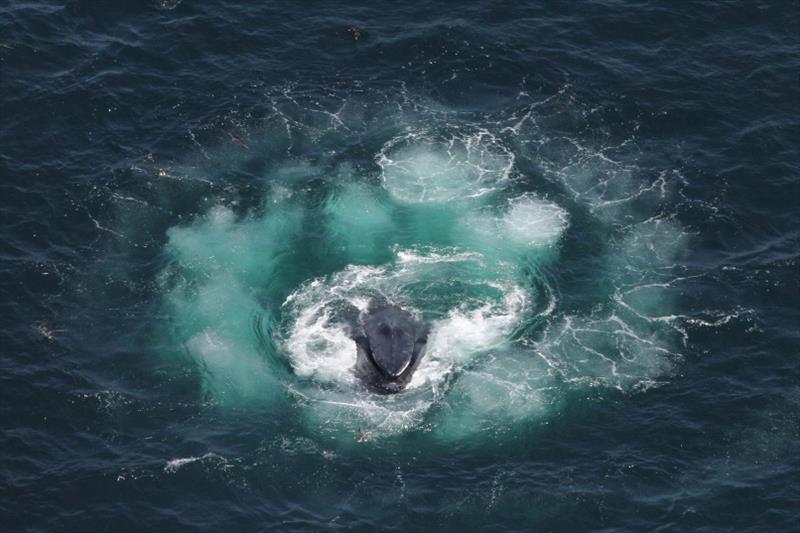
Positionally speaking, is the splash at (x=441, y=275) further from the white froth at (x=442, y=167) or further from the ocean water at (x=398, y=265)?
the ocean water at (x=398, y=265)

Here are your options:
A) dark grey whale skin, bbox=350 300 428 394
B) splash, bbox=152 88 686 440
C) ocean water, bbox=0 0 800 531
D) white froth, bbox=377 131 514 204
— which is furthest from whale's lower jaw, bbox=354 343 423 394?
white froth, bbox=377 131 514 204

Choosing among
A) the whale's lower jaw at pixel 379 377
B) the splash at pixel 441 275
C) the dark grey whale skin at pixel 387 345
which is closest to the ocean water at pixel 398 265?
the splash at pixel 441 275

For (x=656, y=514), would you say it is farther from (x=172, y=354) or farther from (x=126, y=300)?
(x=126, y=300)

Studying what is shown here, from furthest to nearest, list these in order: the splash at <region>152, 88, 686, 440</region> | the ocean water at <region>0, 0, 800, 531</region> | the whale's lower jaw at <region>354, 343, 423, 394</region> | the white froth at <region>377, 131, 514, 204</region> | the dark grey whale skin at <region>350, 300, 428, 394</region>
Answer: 1. the white froth at <region>377, 131, 514, 204</region>
2. the splash at <region>152, 88, 686, 440</region>
3. the dark grey whale skin at <region>350, 300, 428, 394</region>
4. the whale's lower jaw at <region>354, 343, 423, 394</region>
5. the ocean water at <region>0, 0, 800, 531</region>

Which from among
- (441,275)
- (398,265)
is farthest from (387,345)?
(398,265)

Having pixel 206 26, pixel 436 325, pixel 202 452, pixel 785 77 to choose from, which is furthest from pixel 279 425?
pixel 785 77

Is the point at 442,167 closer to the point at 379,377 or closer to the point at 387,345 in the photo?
the point at 387,345

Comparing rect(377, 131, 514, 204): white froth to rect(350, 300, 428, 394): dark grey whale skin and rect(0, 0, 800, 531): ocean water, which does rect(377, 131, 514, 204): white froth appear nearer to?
rect(0, 0, 800, 531): ocean water
